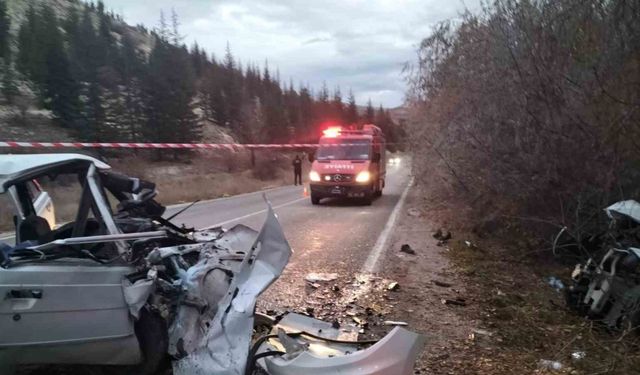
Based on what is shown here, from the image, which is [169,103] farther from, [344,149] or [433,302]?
[433,302]

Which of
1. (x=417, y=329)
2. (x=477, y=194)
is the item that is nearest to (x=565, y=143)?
(x=477, y=194)

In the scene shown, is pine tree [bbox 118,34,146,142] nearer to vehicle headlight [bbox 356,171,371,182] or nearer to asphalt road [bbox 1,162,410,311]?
asphalt road [bbox 1,162,410,311]

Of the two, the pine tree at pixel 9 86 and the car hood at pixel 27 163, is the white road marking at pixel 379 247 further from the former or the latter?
the pine tree at pixel 9 86

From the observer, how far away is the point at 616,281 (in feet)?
17.0

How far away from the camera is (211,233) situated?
4367mm

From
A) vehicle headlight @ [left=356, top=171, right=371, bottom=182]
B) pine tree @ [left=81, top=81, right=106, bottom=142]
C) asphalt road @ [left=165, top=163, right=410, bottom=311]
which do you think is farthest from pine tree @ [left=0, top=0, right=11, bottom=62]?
vehicle headlight @ [left=356, top=171, right=371, bottom=182]

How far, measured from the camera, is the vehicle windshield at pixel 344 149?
1684cm

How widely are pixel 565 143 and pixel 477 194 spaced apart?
3.28 meters

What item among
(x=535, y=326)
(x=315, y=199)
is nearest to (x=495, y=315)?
(x=535, y=326)

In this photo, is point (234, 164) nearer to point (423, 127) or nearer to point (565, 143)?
point (423, 127)

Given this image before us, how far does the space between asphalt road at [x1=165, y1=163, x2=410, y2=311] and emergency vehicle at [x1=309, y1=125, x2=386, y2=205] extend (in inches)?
18.8

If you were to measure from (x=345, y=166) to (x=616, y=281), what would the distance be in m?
11.3

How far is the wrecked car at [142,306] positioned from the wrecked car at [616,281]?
3007 millimetres

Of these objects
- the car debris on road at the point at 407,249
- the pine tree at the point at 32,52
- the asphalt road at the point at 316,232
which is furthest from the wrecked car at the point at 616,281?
the pine tree at the point at 32,52
